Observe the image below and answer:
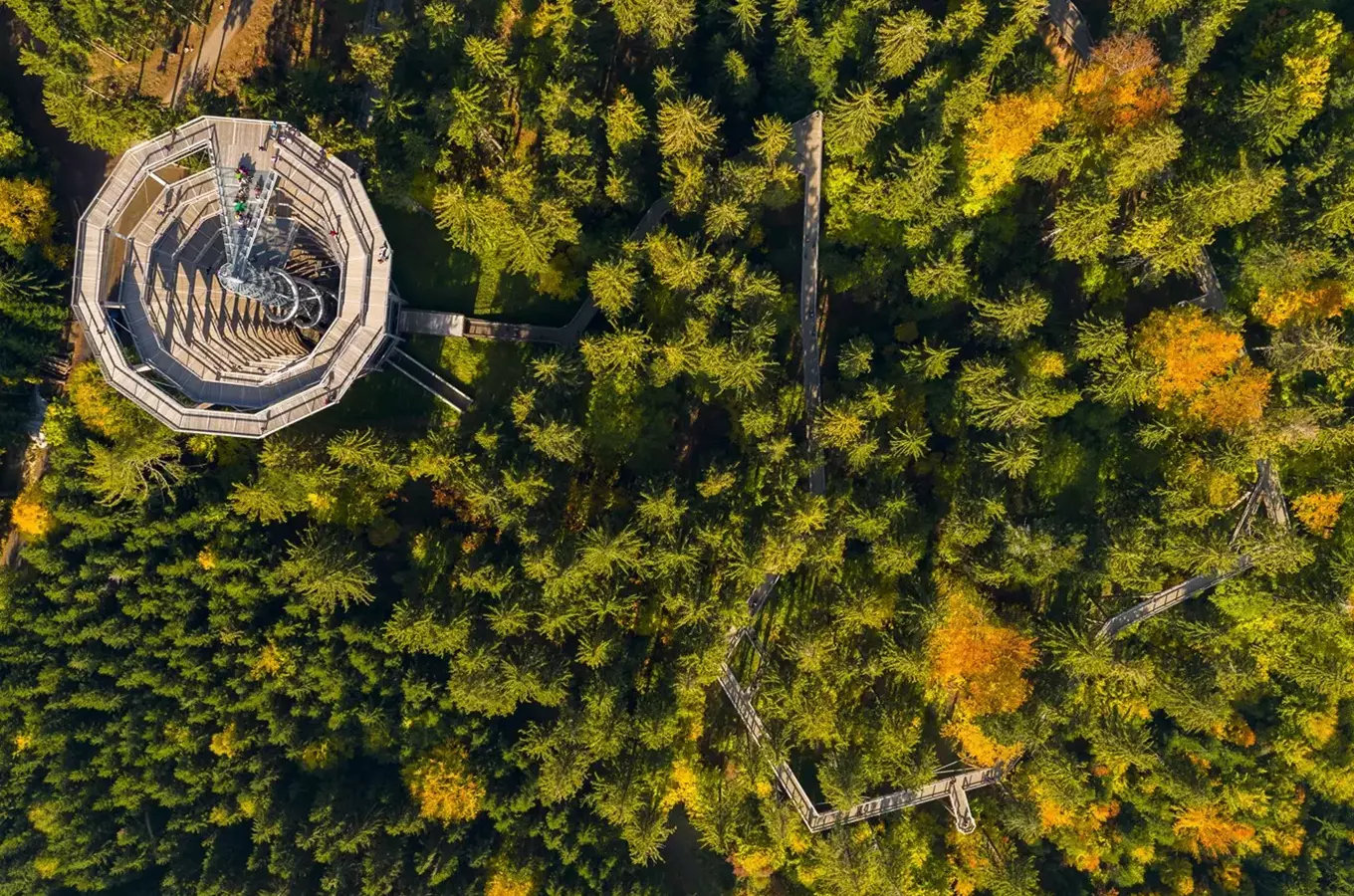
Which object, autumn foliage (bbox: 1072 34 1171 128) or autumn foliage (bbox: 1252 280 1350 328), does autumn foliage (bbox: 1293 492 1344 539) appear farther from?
autumn foliage (bbox: 1072 34 1171 128)

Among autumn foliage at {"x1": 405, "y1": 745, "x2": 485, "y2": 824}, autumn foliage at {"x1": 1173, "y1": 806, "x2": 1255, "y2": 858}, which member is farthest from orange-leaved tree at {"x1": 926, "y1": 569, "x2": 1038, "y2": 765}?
autumn foliage at {"x1": 405, "y1": 745, "x2": 485, "y2": 824}

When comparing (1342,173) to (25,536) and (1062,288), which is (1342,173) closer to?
(1062,288)

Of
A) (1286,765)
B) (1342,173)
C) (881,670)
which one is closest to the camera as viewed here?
(1342,173)

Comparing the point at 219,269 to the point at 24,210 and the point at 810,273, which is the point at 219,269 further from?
the point at 810,273

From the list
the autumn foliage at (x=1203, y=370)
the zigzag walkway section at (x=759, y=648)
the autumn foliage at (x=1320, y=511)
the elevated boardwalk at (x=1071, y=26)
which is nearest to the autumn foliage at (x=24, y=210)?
the zigzag walkway section at (x=759, y=648)

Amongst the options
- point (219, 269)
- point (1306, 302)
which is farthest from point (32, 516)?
point (1306, 302)

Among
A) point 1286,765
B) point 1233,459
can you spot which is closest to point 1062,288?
point 1233,459

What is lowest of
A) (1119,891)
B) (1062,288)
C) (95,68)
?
(1119,891)
